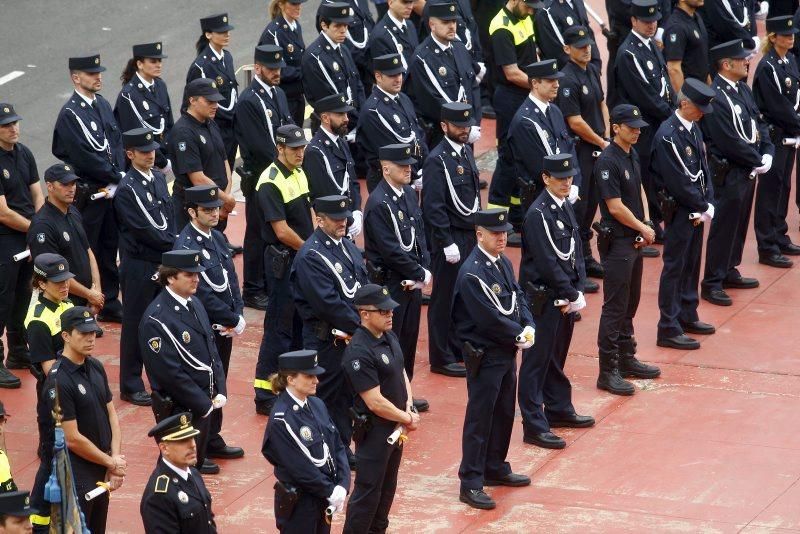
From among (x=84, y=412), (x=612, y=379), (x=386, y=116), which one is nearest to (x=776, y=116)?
(x=612, y=379)

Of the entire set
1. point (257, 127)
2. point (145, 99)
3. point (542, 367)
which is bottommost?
point (542, 367)

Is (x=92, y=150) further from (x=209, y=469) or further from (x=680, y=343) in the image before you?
(x=680, y=343)

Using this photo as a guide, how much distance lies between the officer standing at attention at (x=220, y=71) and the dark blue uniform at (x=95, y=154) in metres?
1.35

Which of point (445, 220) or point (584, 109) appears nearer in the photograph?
point (445, 220)

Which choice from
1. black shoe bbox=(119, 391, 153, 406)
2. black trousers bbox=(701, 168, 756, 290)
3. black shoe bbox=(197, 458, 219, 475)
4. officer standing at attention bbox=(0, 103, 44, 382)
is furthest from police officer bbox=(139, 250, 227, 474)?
black trousers bbox=(701, 168, 756, 290)

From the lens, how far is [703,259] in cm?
1619

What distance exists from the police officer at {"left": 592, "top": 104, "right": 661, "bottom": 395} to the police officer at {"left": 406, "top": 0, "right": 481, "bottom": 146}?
222 cm

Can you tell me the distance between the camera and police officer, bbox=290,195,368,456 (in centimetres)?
1205

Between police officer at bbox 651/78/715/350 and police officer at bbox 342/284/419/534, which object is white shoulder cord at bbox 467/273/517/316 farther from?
police officer at bbox 651/78/715/350

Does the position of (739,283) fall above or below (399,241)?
below

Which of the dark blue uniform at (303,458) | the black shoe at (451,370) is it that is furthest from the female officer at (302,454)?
the black shoe at (451,370)

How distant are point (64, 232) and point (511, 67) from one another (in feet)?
16.7

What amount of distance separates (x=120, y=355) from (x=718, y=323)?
5269mm

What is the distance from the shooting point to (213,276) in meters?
12.3
